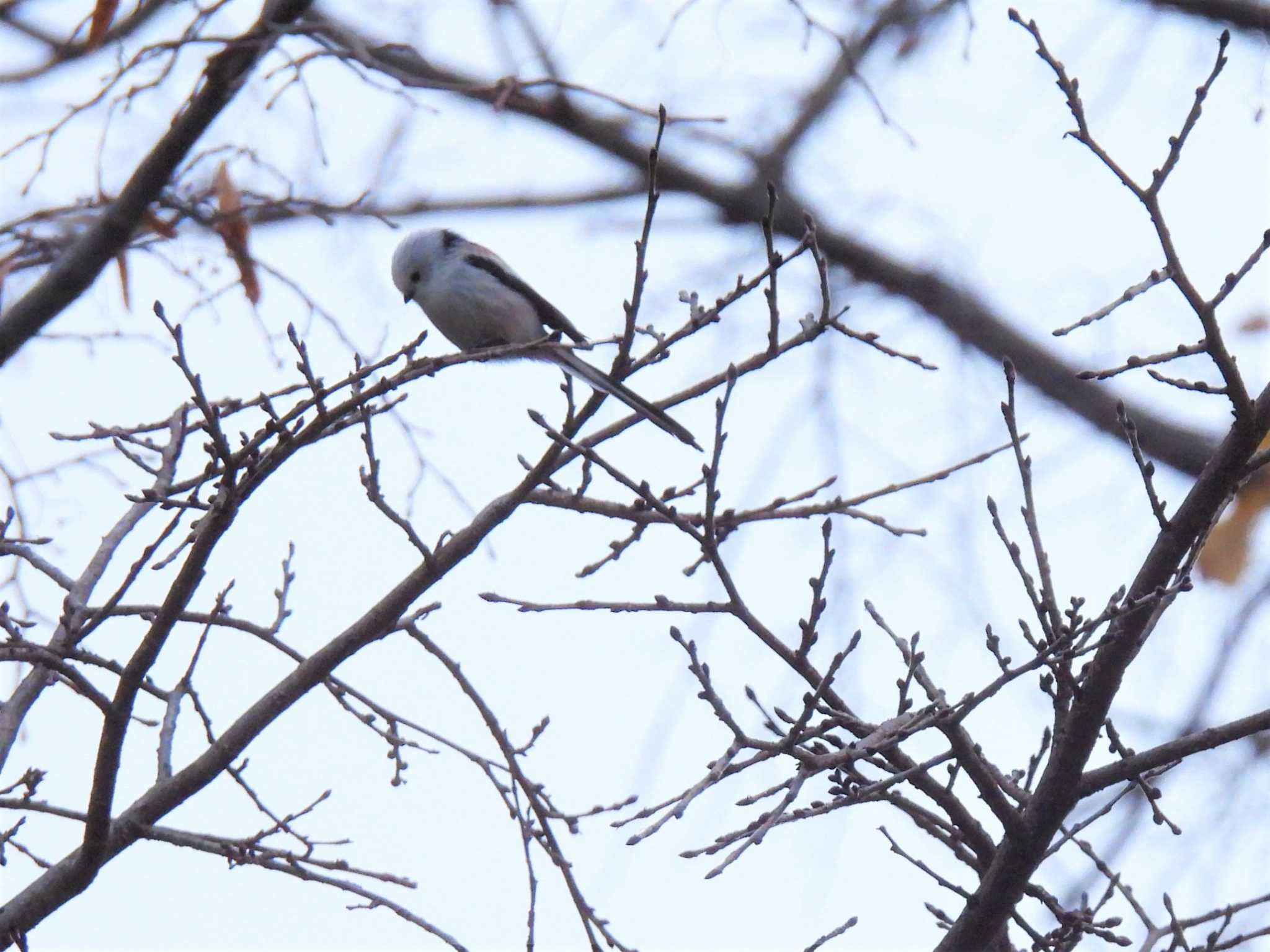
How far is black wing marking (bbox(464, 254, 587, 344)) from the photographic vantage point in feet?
16.2

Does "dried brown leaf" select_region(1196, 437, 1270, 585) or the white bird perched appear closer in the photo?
"dried brown leaf" select_region(1196, 437, 1270, 585)

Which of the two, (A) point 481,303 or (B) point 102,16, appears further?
(A) point 481,303

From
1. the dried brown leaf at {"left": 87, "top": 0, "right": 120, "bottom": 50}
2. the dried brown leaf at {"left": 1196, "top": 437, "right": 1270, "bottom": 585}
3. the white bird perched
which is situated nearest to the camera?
the dried brown leaf at {"left": 87, "top": 0, "right": 120, "bottom": 50}

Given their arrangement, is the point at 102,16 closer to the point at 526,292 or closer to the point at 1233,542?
the point at 526,292

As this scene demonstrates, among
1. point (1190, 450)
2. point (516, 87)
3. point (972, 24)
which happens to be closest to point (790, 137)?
point (972, 24)

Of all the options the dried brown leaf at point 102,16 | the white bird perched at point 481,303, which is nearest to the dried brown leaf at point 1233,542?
the white bird perched at point 481,303

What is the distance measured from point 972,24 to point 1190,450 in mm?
2464

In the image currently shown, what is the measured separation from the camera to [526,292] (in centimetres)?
494

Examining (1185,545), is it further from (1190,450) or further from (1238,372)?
(1190,450)

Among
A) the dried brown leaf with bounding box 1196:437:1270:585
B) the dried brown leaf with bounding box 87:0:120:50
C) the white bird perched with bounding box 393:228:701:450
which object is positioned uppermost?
the white bird perched with bounding box 393:228:701:450

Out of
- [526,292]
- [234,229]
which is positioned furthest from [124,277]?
[526,292]

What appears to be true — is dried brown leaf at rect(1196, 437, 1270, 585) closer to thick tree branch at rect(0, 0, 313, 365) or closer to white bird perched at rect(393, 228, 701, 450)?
white bird perched at rect(393, 228, 701, 450)

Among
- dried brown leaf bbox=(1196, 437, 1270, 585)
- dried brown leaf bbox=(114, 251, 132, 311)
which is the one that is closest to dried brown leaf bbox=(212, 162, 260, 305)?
dried brown leaf bbox=(114, 251, 132, 311)

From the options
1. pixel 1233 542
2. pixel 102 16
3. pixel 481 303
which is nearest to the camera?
pixel 102 16
